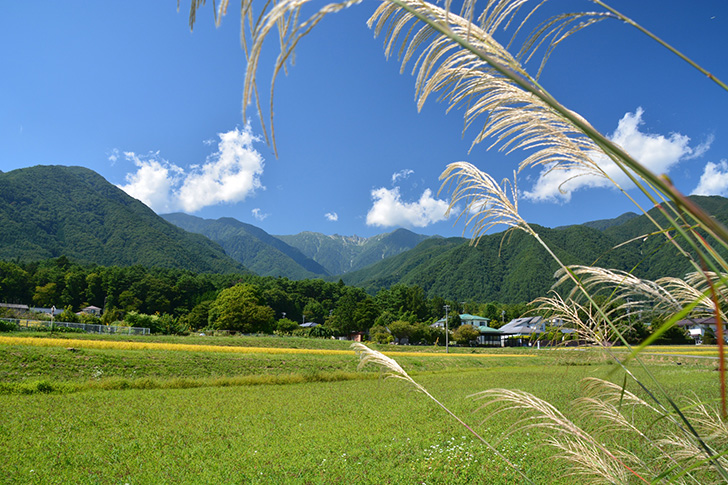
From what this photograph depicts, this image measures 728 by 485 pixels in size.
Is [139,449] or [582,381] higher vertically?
[582,381]

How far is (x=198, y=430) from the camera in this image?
9008 mm

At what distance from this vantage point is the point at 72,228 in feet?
463

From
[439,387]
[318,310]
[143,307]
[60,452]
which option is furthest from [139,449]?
[318,310]

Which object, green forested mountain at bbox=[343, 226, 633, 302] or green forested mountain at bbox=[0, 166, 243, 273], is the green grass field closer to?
green forested mountain at bbox=[343, 226, 633, 302]

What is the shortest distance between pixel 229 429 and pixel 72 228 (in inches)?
6583

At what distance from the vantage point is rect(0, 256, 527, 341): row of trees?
62.7 m

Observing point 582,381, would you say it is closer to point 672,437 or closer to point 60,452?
point 672,437

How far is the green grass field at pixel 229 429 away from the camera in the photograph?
5930 mm

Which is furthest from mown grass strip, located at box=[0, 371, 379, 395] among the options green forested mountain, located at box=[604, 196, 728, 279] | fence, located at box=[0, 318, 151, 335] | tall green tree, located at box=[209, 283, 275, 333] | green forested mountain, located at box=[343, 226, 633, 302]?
green forested mountain, located at box=[343, 226, 633, 302]

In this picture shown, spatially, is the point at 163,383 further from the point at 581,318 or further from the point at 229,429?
the point at 581,318

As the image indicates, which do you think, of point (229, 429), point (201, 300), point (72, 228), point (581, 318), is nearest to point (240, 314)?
point (201, 300)

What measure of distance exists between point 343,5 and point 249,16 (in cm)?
29

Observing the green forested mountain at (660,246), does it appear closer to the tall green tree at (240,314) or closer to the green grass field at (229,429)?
the green grass field at (229,429)

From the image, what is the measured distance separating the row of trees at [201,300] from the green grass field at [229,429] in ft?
141
